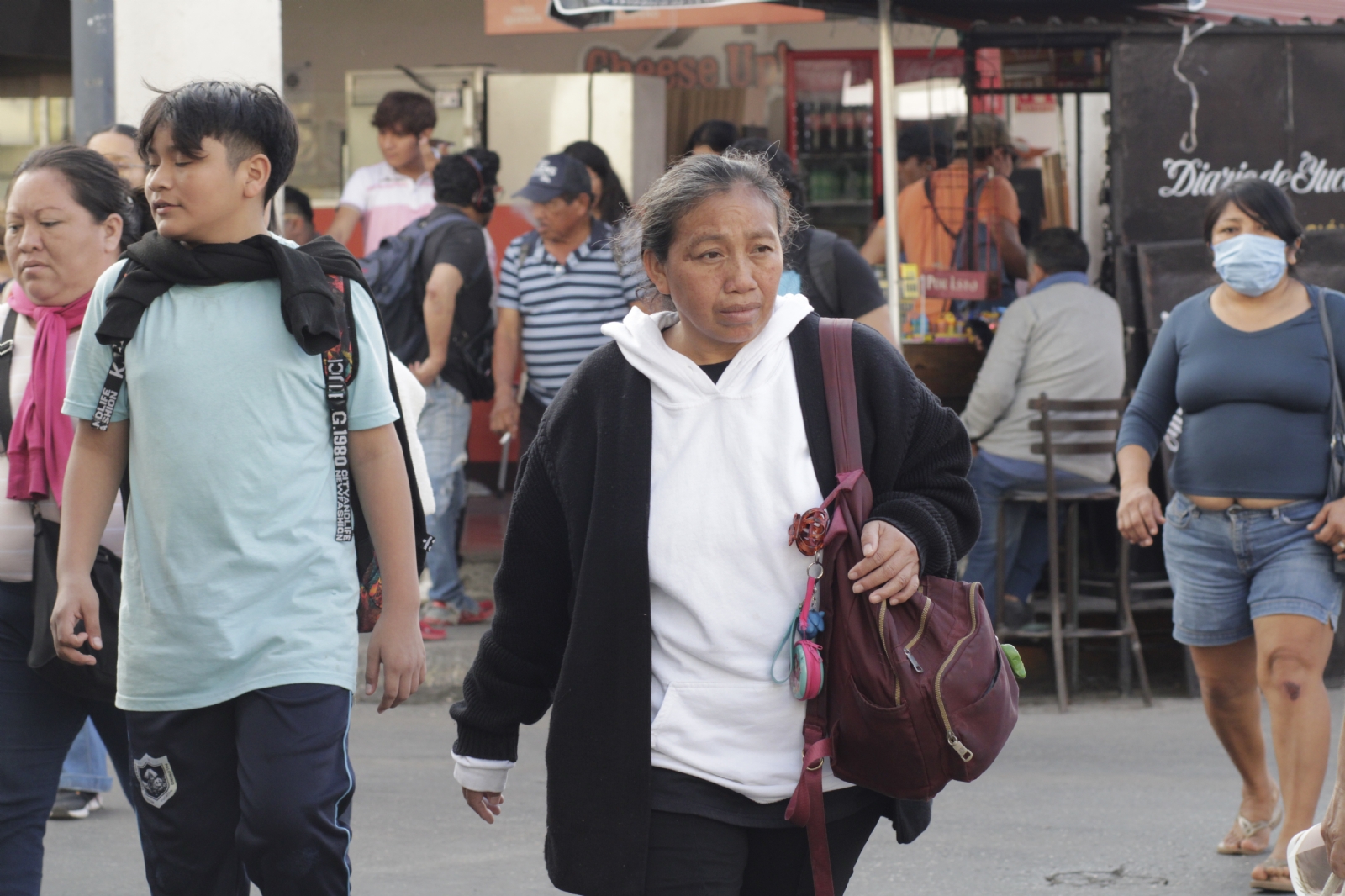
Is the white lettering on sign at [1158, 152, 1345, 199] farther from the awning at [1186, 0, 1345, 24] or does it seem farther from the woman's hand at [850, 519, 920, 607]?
the woman's hand at [850, 519, 920, 607]

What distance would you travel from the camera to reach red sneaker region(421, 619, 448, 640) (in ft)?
24.8

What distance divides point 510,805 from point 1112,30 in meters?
4.53

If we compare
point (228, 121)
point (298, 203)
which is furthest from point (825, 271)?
point (298, 203)

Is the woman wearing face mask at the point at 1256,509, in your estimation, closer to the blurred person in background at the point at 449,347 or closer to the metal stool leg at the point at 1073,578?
the metal stool leg at the point at 1073,578

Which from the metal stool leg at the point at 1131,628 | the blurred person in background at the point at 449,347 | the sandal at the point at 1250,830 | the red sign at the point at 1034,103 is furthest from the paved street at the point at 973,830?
the red sign at the point at 1034,103

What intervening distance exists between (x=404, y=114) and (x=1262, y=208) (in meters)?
4.91

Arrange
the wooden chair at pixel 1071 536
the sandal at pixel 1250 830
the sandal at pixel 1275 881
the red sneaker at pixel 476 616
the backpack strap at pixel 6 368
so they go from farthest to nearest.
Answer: the red sneaker at pixel 476 616 → the wooden chair at pixel 1071 536 → the sandal at pixel 1250 830 → the sandal at pixel 1275 881 → the backpack strap at pixel 6 368

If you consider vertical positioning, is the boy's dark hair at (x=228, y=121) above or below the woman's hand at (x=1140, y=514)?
above

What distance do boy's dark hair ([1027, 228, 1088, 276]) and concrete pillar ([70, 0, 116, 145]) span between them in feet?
13.6

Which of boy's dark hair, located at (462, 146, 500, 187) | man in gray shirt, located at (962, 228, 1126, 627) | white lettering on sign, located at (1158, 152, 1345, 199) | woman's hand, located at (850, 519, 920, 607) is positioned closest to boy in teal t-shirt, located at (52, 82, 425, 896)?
woman's hand, located at (850, 519, 920, 607)

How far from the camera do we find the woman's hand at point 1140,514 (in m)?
4.96

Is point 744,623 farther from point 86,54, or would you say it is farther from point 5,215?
point 86,54

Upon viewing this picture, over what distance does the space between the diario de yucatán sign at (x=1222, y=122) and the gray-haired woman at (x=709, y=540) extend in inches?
207

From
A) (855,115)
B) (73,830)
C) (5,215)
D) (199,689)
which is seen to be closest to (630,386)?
(199,689)
